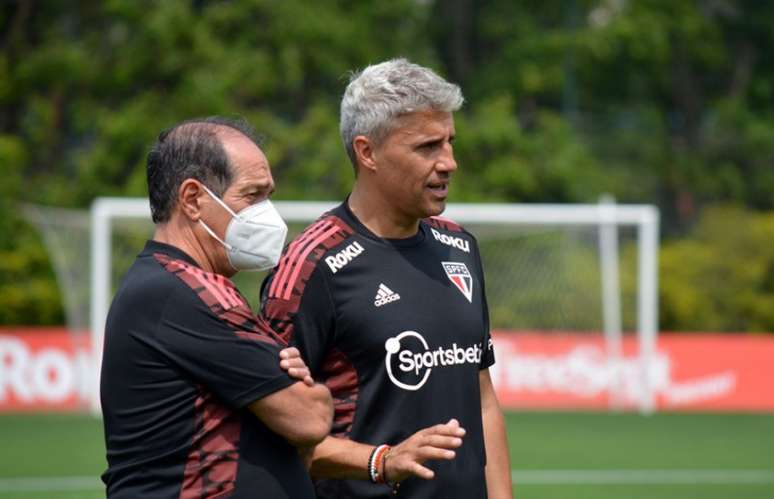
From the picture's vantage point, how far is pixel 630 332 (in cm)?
2414

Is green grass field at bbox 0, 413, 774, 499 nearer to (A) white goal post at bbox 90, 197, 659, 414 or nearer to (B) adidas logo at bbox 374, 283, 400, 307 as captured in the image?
(A) white goal post at bbox 90, 197, 659, 414

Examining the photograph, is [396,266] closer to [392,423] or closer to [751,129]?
[392,423]

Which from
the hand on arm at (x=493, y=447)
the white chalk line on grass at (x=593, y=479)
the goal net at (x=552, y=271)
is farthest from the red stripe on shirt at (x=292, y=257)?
the goal net at (x=552, y=271)

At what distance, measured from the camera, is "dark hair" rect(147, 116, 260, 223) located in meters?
3.92

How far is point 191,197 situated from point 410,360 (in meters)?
1.07

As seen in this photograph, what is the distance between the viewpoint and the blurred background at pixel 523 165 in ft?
59.3

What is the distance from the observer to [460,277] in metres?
4.95

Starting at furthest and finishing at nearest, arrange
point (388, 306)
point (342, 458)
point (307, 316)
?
point (388, 306) < point (307, 316) < point (342, 458)

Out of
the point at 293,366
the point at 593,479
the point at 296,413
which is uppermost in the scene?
the point at 593,479

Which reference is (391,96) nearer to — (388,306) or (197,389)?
(388,306)

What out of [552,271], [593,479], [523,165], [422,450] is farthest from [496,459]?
[523,165]

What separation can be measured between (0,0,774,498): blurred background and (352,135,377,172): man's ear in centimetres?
828

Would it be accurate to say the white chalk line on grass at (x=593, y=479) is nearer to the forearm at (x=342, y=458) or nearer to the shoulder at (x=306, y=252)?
the shoulder at (x=306, y=252)

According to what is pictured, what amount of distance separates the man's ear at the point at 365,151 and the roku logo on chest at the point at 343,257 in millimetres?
265
